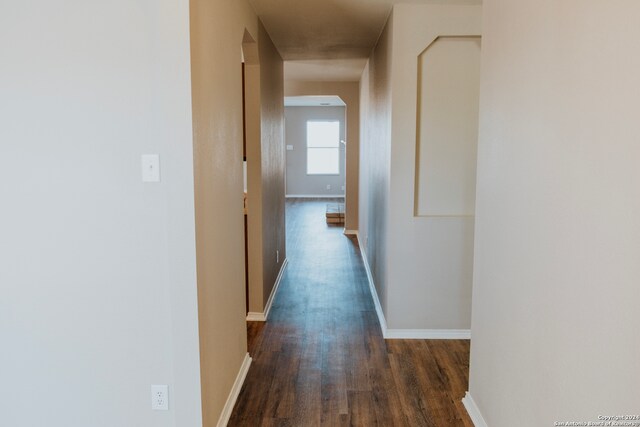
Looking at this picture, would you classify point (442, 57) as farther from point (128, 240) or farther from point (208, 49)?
point (128, 240)

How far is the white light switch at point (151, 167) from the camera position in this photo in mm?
1910

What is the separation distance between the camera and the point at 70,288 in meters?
2.05

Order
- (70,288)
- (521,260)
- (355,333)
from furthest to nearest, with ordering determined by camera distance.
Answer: (355,333) < (70,288) < (521,260)

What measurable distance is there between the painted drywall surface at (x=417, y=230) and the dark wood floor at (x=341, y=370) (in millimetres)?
252

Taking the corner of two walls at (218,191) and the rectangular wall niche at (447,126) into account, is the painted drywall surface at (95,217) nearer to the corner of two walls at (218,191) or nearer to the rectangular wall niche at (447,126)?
the corner of two walls at (218,191)

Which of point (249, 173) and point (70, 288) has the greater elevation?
point (249, 173)

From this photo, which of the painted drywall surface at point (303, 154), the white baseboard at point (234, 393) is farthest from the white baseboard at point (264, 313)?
the painted drywall surface at point (303, 154)

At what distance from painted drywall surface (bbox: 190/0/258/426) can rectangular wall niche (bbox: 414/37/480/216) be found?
135 centimetres

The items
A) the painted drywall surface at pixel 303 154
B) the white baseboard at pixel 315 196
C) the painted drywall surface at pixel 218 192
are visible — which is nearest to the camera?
the painted drywall surface at pixel 218 192

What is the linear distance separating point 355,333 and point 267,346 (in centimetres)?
70

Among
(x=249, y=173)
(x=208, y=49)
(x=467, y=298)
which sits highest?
(x=208, y=49)

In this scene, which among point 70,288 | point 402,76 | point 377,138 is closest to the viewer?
point 70,288

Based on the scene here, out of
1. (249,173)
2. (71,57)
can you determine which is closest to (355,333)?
(249,173)

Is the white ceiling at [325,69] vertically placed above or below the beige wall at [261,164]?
above
